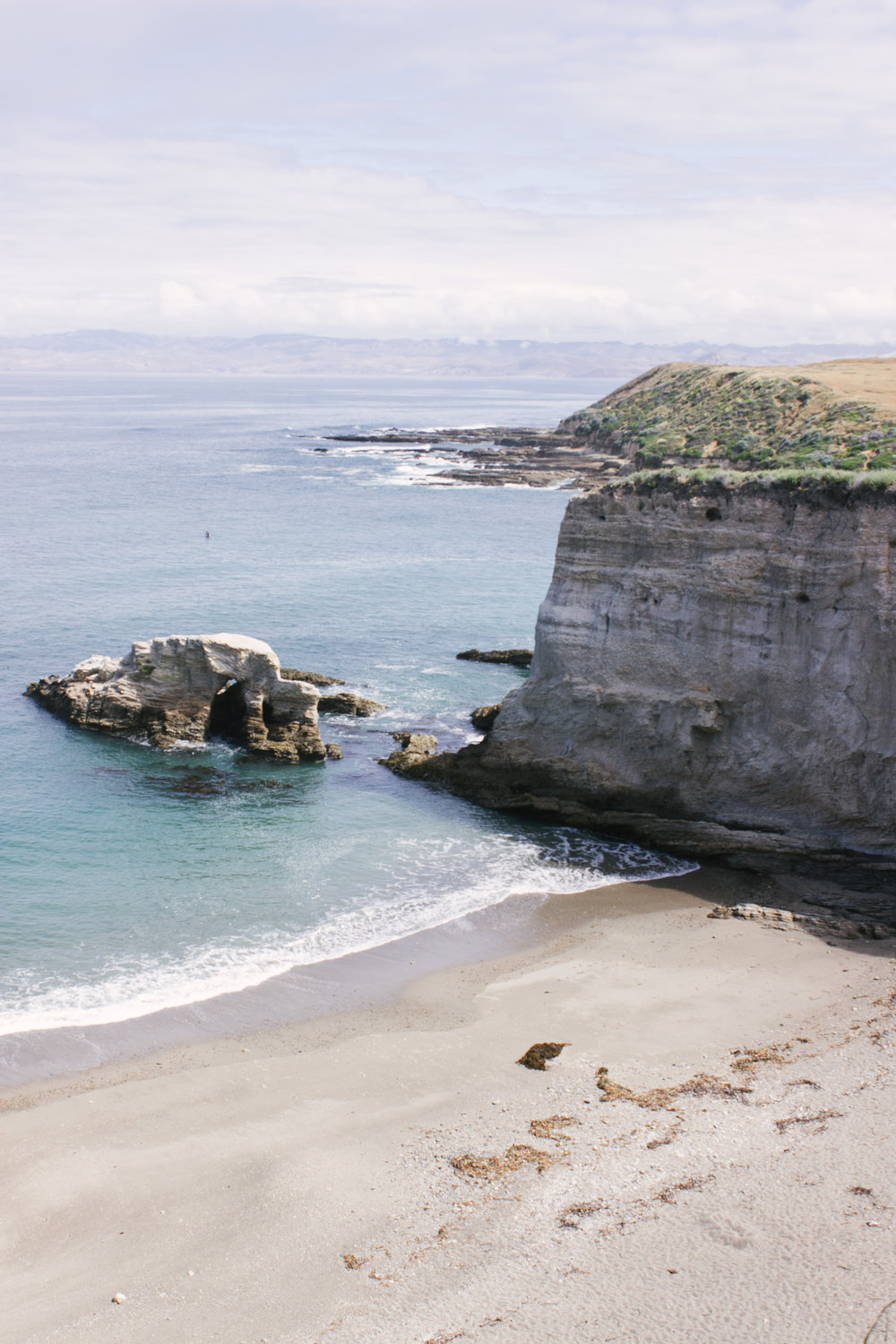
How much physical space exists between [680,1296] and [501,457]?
9948 centimetres

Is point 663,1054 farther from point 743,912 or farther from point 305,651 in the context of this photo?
point 305,651

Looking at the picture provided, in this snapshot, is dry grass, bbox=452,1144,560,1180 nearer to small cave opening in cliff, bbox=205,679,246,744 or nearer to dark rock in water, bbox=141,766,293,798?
dark rock in water, bbox=141,766,293,798

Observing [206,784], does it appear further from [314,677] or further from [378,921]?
[314,677]

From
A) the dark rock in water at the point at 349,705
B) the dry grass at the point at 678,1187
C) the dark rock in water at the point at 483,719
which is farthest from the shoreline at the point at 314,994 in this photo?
the dark rock in water at the point at 349,705

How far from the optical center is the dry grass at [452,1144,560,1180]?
43.8ft

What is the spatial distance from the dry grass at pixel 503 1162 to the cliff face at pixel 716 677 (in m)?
11.2

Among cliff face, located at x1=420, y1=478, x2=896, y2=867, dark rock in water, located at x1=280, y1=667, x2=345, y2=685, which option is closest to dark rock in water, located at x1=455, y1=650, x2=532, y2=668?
dark rock in water, located at x1=280, y1=667, x2=345, y2=685

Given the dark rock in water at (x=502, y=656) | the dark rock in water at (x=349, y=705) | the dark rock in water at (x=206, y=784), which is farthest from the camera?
the dark rock in water at (x=502, y=656)

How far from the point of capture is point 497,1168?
13430 millimetres

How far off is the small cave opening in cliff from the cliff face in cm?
795

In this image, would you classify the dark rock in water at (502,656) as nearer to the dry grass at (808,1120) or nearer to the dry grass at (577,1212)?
the dry grass at (808,1120)

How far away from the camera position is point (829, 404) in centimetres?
4806

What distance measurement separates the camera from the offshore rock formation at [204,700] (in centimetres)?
3073

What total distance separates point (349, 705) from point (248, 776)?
613 centimetres
